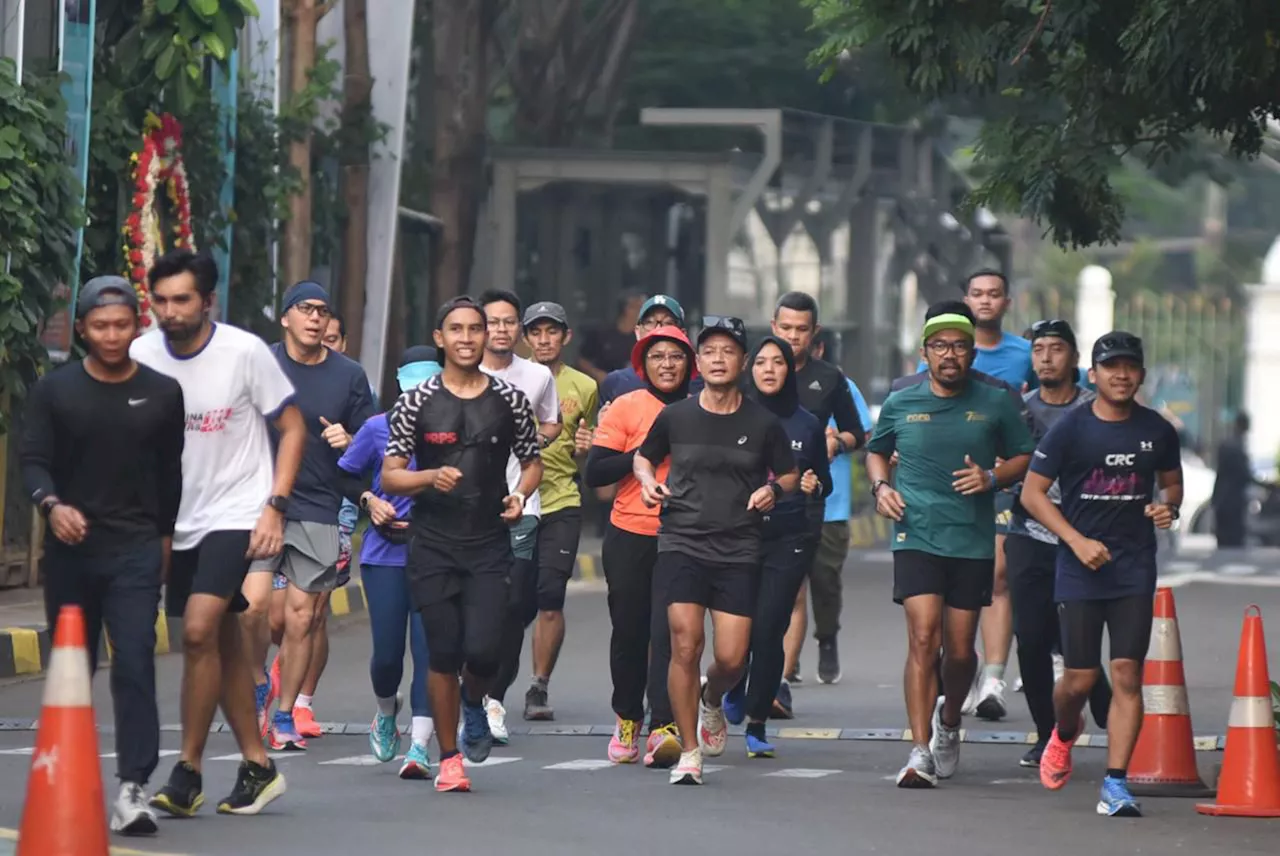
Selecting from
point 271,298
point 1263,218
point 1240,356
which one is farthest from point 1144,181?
point 271,298

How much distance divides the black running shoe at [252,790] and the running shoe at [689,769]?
170cm

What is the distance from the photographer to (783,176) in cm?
2798

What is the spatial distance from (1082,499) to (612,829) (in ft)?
6.99

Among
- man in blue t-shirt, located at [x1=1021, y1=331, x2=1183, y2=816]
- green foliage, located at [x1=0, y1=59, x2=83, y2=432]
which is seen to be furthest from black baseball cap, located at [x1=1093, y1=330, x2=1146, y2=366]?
green foliage, located at [x1=0, y1=59, x2=83, y2=432]

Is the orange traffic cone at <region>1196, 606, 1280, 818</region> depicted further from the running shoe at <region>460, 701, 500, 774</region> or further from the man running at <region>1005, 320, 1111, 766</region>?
the running shoe at <region>460, 701, 500, 774</region>

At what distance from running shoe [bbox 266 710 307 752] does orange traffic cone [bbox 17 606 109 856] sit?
3869 mm

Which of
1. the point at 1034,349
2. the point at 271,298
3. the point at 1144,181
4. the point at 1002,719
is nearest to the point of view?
the point at 1034,349

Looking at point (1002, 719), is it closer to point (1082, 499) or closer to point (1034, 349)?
point (1034, 349)

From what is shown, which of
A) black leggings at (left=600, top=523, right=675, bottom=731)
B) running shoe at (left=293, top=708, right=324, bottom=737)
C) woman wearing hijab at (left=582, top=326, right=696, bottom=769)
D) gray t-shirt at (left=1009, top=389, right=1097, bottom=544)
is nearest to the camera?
woman wearing hijab at (left=582, top=326, right=696, bottom=769)

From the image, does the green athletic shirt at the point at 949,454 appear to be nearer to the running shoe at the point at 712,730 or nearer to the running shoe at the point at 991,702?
the running shoe at the point at 712,730

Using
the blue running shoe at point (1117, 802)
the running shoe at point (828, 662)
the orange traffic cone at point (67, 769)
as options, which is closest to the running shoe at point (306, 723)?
the running shoe at point (828, 662)

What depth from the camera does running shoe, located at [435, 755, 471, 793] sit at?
10125 mm

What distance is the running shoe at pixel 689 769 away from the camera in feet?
34.5

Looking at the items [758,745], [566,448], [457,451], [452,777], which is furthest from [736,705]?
[457,451]
